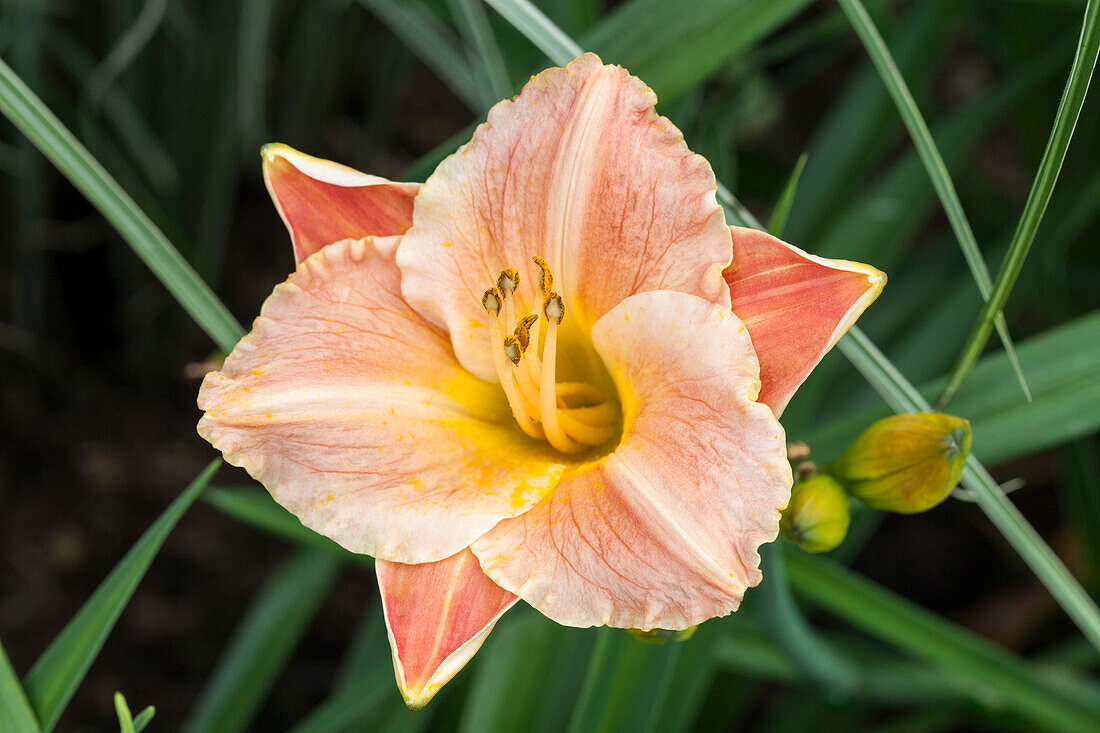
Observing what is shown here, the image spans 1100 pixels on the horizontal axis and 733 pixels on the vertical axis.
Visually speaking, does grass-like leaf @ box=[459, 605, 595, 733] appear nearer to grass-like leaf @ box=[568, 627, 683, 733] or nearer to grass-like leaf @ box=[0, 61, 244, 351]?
grass-like leaf @ box=[568, 627, 683, 733]

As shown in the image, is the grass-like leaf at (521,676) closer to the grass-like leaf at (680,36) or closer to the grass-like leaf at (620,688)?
the grass-like leaf at (620,688)

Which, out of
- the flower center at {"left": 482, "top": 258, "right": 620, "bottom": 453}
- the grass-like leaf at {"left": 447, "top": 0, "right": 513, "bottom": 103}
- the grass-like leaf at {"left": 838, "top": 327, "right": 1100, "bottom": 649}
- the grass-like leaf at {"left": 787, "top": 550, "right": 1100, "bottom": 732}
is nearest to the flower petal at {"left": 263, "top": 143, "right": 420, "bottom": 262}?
the flower center at {"left": 482, "top": 258, "right": 620, "bottom": 453}

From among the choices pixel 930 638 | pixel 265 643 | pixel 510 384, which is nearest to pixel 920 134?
pixel 510 384

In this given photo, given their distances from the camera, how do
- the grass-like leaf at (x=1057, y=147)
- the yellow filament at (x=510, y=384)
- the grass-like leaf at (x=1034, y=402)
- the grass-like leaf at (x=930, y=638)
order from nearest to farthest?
the grass-like leaf at (x=1057, y=147) < the yellow filament at (x=510, y=384) < the grass-like leaf at (x=1034, y=402) < the grass-like leaf at (x=930, y=638)

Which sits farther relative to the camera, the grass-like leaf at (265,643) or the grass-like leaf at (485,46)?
the grass-like leaf at (265,643)

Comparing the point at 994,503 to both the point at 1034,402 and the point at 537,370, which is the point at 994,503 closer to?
the point at 1034,402

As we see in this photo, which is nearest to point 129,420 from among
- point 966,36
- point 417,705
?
point 417,705

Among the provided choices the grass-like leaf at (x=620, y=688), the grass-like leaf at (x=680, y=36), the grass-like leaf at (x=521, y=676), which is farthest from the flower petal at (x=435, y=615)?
the grass-like leaf at (x=680, y=36)
